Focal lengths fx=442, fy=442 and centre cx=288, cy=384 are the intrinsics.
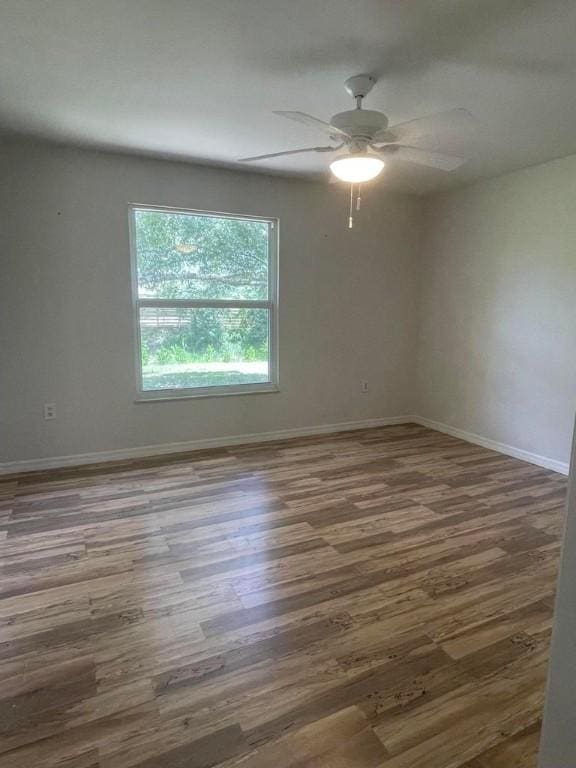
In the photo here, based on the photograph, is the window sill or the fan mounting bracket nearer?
the fan mounting bracket

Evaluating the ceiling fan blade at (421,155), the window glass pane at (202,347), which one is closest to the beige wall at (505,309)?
the ceiling fan blade at (421,155)

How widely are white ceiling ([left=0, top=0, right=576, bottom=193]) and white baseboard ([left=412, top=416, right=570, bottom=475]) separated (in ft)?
7.97

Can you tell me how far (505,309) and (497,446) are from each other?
1266mm

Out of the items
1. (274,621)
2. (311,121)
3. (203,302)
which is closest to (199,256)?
(203,302)

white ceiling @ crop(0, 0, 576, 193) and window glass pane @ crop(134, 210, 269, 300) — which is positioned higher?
white ceiling @ crop(0, 0, 576, 193)

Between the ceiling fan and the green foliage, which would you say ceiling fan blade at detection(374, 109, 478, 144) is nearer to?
the ceiling fan

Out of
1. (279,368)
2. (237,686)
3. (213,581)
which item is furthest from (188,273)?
(237,686)

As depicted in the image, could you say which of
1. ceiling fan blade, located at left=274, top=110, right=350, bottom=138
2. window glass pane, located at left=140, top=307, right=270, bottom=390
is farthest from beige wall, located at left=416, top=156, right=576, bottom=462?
ceiling fan blade, located at left=274, top=110, right=350, bottom=138

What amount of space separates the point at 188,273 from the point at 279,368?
4.02 ft

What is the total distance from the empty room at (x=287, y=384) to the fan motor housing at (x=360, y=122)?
0.7 inches

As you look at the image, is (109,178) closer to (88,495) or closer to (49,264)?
(49,264)

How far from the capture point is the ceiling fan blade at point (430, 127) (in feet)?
6.61

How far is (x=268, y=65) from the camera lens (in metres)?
2.13

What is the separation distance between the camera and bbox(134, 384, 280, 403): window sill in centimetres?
386
